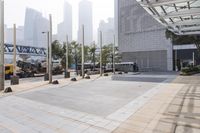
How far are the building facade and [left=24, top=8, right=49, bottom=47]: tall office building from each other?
19607 mm

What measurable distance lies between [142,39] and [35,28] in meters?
26.9

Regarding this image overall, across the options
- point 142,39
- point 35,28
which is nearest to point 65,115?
point 142,39

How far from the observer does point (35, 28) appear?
5969 centimetres

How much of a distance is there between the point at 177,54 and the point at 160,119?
167 feet

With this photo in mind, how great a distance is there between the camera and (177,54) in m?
55.3

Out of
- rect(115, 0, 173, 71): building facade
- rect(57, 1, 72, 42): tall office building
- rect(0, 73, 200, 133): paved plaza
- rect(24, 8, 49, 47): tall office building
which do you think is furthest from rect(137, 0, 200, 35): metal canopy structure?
rect(57, 1, 72, 42): tall office building

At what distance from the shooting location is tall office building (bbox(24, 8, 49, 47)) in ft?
189

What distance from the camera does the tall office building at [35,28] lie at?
189 ft

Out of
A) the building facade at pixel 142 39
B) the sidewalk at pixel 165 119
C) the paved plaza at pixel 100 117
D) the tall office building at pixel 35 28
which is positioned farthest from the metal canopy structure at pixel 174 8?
the tall office building at pixel 35 28

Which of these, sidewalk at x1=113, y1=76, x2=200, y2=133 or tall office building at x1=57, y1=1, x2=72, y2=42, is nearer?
sidewalk at x1=113, y1=76, x2=200, y2=133

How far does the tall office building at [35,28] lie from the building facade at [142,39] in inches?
772

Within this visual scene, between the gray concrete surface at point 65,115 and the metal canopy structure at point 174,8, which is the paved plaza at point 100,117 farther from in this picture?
the metal canopy structure at point 174,8

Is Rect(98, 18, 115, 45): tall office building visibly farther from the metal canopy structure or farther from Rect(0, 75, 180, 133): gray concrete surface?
Rect(0, 75, 180, 133): gray concrete surface

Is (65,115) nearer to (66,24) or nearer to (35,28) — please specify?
(35,28)
